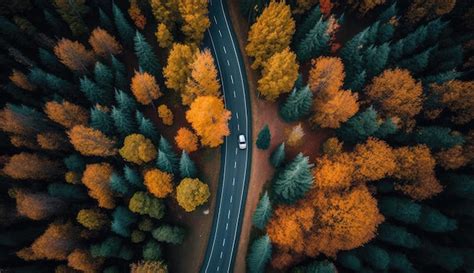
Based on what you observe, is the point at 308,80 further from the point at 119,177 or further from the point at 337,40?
the point at 119,177

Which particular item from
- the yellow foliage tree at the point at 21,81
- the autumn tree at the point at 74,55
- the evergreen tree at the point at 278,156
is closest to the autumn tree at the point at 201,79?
the evergreen tree at the point at 278,156

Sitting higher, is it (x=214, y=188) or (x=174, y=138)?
(x=174, y=138)

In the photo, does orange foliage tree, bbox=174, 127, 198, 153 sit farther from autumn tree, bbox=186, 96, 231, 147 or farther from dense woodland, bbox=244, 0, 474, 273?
dense woodland, bbox=244, 0, 474, 273

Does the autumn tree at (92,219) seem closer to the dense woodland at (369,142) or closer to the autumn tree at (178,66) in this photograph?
the autumn tree at (178,66)

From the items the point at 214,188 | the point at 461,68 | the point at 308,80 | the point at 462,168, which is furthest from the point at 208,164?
the point at 461,68

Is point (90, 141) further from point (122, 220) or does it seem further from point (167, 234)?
point (167, 234)

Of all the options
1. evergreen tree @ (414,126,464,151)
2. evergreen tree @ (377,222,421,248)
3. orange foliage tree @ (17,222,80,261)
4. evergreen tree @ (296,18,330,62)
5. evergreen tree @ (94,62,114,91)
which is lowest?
evergreen tree @ (377,222,421,248)

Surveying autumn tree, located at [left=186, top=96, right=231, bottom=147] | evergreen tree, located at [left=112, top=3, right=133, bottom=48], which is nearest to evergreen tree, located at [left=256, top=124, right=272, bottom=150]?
autumn tree, located at [left=186, top=96, right=231, bottom=147]
